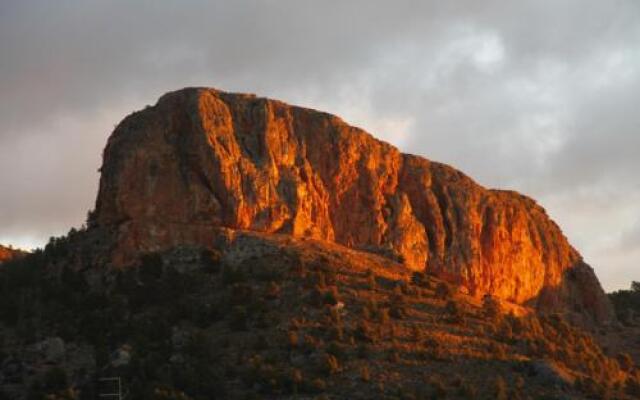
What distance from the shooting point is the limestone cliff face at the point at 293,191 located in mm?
58750

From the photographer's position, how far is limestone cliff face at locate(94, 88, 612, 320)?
58.8 meters

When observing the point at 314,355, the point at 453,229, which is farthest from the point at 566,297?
the point at 314,355

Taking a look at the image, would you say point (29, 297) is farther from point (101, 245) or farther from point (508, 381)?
point (508, 381)

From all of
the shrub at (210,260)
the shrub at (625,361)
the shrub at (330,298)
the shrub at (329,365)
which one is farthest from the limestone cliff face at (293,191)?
the shrub at (329,365)

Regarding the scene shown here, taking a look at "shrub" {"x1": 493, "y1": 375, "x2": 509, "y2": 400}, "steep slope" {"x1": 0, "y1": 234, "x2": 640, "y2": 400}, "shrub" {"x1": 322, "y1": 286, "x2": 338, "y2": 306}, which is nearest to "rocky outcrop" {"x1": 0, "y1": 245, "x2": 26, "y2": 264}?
"steep slope" {"x1": 0, "y1": 234, "x2": 640, "y2": 400}

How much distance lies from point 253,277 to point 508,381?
12881 mm

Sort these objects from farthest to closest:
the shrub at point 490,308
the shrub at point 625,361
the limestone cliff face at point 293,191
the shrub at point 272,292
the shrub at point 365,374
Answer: the shrub at point 625,361 → the shrub at point 490,308 → the limestone cliff face at point 293,191 → the shrub at point 272,292 → the shrub at point 365,374

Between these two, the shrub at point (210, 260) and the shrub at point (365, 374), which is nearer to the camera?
the shrub at point (365, 374)

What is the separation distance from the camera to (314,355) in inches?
1993

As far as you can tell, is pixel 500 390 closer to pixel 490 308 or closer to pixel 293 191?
pixel 490 308

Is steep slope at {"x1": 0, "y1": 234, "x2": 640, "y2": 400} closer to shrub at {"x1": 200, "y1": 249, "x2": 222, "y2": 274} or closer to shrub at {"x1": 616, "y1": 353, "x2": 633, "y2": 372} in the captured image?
shrub at {"x1": 200, "y1": 249, "x2": 222, "y2": 274}

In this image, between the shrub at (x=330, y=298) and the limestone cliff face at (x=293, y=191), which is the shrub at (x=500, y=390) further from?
the limestone cliff face at (x=293, y=191)

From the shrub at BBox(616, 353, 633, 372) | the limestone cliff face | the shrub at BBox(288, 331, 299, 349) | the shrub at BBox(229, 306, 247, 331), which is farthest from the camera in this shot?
the shrub at BBox(616, 353, 633, 372)

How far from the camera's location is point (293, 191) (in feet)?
201
